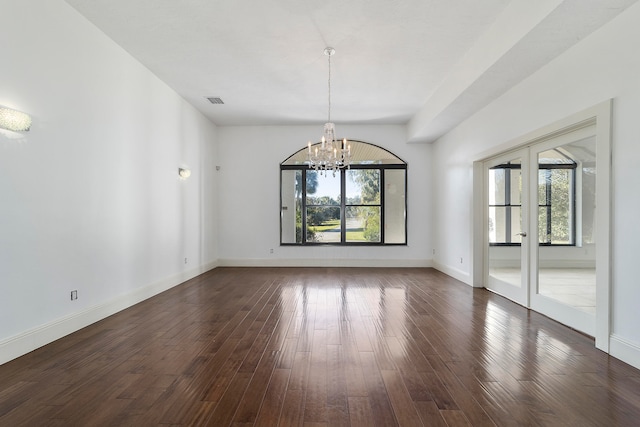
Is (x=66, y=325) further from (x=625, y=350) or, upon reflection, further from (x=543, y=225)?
(x=543, y=225)

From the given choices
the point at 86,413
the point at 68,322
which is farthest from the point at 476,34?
the point at 68,322

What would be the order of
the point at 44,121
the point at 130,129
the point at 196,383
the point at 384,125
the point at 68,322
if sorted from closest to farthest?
the point at 196,383 → the point at 44,121 → the point at 68,322 → the point at 130,129 → the point at 384,125

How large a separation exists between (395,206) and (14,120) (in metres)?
6.63

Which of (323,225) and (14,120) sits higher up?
(14,120)

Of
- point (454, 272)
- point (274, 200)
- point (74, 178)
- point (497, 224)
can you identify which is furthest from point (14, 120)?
point (454, 272)

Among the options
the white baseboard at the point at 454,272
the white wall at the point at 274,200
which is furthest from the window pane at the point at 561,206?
the white wall at the point at 274,200

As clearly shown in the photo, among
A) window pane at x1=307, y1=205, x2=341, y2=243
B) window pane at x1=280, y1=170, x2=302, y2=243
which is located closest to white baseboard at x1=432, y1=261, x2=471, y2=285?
window pane at x1=307, y1=205, x2=341, y2=243

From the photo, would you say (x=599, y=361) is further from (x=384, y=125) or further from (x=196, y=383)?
(x=384, y=125)

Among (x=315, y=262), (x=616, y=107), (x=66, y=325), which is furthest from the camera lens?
(x=315, y=262)

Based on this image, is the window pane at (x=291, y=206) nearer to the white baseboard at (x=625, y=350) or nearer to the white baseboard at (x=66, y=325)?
the white baseboard at (x=66, y=325)

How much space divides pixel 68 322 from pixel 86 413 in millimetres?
1714

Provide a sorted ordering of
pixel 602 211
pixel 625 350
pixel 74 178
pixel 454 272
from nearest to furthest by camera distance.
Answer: pixel 625 350
pixel 602 211
pixel 74 178
pixel 454 272

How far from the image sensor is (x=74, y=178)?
3.31 m

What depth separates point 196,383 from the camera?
2246mm
